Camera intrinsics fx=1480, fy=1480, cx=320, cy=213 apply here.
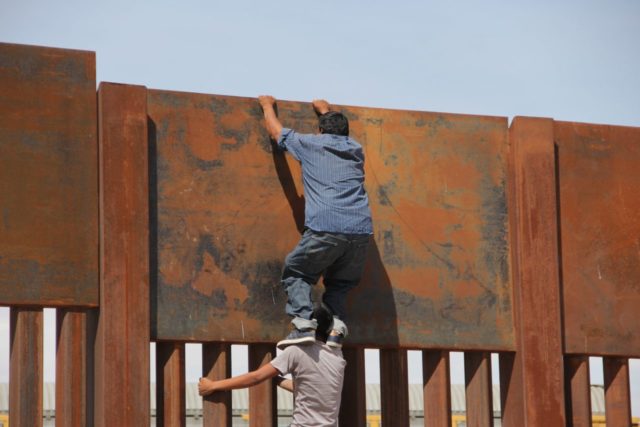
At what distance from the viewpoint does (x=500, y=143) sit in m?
10.0

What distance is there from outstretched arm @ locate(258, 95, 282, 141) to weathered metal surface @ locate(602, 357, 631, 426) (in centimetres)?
281

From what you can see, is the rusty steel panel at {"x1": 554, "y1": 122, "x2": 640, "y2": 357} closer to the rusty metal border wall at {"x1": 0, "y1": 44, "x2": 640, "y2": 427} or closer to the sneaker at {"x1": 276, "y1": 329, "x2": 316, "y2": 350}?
the rusty metal border wall at {"x1": 0, "y1": 44, "x2": 640, "y2": 427}

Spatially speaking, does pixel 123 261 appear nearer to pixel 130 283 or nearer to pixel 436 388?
pixel 130 283

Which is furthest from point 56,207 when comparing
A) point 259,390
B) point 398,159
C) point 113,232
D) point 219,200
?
point 398,159

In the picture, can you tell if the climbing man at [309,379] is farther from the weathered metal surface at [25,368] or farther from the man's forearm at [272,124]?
the man's forearm at [272,124]

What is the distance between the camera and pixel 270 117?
30.7 feet

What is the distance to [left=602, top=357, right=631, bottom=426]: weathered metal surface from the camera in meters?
10.0

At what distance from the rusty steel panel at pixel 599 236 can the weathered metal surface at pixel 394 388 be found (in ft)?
3.78

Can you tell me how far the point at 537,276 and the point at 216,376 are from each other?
2256 mm

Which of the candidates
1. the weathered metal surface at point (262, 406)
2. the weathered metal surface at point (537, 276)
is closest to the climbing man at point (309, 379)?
the weathered metal surface at point (262, 406)

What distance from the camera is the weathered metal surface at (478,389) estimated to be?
966cm

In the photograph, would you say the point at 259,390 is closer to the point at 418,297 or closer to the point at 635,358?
the point at 418,297

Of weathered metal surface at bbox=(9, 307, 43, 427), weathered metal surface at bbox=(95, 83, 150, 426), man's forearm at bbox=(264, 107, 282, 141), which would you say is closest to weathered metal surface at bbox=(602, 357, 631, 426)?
man's forearm at bbox=(264, 107, 282, 141)

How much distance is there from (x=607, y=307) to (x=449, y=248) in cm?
118
